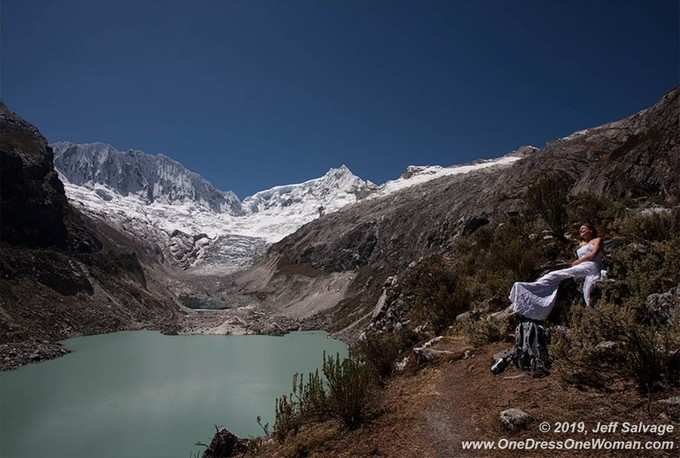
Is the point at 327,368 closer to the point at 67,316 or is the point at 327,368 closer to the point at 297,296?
the point at 67,316

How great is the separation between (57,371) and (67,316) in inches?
723

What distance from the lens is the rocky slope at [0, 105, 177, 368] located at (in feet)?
112

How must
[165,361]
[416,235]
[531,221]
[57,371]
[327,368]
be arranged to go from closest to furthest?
[327,368] → [531,221] → [57,371] → [165,361] → [416,235]

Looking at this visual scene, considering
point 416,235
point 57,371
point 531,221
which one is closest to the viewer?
→ point 531,221

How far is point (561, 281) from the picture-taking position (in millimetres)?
6980

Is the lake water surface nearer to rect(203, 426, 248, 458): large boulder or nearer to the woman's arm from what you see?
rect(203, 426, 248, 458): large boulder

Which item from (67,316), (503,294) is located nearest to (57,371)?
(67,316)

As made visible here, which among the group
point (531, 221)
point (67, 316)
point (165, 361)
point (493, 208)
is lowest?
point (165, 361)

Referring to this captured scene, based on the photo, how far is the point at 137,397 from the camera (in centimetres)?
1936

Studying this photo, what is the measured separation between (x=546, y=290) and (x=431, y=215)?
61261 millimetres

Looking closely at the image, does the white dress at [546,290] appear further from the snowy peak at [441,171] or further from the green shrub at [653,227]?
the snowy peak at [441,171]

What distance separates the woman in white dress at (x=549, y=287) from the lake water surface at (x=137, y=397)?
1071 cm

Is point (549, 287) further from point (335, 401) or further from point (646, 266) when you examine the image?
point (335, 401)

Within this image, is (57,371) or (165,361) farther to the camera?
(165,361)
